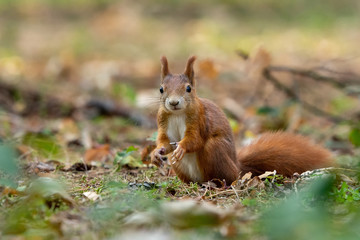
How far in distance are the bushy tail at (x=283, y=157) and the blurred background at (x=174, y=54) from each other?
949mm

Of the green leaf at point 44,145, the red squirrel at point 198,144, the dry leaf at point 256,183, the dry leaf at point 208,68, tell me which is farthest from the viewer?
the dry leaf at point 208,68

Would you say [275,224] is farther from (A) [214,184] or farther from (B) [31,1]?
(B) [31,1]

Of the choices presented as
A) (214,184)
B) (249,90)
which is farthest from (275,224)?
(249,90)

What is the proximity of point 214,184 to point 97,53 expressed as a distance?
19.9 ft

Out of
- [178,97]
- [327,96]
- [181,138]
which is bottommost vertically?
[327,96]

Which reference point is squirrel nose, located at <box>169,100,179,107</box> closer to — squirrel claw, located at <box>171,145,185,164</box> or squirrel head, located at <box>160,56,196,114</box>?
squirrel head, located at <box>160,56,196,114</box>

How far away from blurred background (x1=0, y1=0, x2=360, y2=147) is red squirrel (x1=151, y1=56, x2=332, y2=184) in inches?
41.2

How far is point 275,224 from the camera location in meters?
1.58

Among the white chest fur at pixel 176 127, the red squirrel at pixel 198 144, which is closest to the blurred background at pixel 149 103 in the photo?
the red squirrel at pixel 198 144

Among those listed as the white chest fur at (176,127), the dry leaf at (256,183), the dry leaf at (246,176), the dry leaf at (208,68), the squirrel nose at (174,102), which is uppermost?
the squirrel nose at (174,102)

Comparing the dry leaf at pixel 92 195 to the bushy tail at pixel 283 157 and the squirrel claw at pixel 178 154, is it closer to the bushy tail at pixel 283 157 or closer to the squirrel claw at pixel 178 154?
the squirrel claw at pixel 178 154

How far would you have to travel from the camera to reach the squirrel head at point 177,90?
2.67 m

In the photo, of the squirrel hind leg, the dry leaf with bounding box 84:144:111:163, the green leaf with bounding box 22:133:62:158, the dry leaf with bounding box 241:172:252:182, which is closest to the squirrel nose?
the squirrel hind leg

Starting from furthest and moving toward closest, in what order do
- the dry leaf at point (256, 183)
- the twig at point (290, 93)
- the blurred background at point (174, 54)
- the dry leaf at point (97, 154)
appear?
1. the blurred background at point (174, 54)
2. the twig at point (290, 93)
3. the dry leaf at point (97, 154)
4. the dry leaf at point (256, 183)
